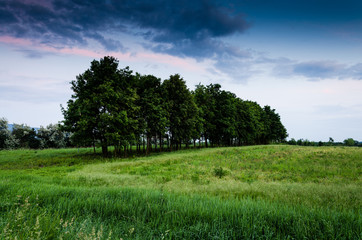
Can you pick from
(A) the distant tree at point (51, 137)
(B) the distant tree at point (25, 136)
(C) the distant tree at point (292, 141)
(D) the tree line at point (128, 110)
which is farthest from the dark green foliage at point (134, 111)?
(C) the distant tree at point (292, 141)

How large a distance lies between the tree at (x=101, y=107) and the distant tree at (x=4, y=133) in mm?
50079

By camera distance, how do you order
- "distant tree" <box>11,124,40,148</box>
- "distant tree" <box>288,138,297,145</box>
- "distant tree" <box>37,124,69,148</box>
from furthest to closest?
"distant tree" <box>288,138,297,145</box> → "distant tree" <box>37,124,69,148</box> → "distant tree" <box>11,124,40,148</box>

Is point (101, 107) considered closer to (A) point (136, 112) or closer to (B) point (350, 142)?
(A) point (136, 112)

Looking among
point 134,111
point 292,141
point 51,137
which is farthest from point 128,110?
point 292,141

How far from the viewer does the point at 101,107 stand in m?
24.5

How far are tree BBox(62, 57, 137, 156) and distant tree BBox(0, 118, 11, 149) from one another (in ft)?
164

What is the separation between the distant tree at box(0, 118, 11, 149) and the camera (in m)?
53.6

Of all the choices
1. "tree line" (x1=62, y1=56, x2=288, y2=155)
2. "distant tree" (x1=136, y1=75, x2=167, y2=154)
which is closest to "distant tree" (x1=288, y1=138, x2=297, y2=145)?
"tree line" (x1=62, y1=56, x2=288, y2=155)

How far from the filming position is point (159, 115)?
29609mm

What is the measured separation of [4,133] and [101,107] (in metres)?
55.2

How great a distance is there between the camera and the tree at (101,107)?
74.5 feet

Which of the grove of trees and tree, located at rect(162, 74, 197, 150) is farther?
tree, located at rect(162, 74, 197, 150)

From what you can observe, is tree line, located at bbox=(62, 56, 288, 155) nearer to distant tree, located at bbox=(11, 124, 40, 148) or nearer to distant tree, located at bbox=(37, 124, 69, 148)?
distant tree, located at bbox=(37, 124, 69, 148)

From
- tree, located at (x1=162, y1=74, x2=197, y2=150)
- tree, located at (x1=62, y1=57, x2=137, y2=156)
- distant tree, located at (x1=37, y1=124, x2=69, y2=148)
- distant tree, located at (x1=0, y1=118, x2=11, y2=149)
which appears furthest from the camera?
Answer: distant tree, located at (x1=37, y1=124, x2=69, y2=148)
